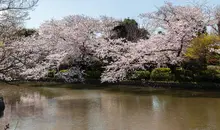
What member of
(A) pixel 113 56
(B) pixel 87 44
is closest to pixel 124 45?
(A) pixel 113 56

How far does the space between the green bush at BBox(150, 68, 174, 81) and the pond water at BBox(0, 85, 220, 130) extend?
1853 mm

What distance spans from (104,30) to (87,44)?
4.39m

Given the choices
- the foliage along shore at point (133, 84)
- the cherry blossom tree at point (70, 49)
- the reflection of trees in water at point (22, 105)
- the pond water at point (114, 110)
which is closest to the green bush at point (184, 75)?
the foliage along shore at point (133, 84)

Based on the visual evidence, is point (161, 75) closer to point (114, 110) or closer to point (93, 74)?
point (93, 74)

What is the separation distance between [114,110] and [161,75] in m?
7.78

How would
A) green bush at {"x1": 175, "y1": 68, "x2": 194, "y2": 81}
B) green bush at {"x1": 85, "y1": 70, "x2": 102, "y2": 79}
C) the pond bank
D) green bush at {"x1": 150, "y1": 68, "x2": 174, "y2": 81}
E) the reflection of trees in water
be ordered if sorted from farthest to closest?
1. green bush at {"x1": 85, "y1": 70, "x2": 102, "y2": 79}
2. green bush at {"x1": 150, "y1": 68, "x2": 174, "y2": 81}
3. green bush at {"x1": 175, "y1": 68, "x2": 194, "y2": 81}
4. the pond bank
5. the reflection of trees in water

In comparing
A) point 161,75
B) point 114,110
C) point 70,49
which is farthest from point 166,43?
point 114,110

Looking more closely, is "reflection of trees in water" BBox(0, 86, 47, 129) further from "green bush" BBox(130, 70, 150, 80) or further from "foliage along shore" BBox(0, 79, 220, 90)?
"green bush" BBox(130, 70, 150, 80)

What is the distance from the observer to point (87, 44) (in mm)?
22812

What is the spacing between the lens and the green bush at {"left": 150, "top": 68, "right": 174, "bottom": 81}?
19.2 metres

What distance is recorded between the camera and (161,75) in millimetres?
19406

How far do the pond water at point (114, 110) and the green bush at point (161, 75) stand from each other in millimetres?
1853

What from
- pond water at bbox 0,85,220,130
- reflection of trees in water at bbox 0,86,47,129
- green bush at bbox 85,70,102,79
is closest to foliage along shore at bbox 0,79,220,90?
green bush at bbox 85,70,102,79

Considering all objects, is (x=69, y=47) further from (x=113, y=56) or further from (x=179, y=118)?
(x=179, y=118)
